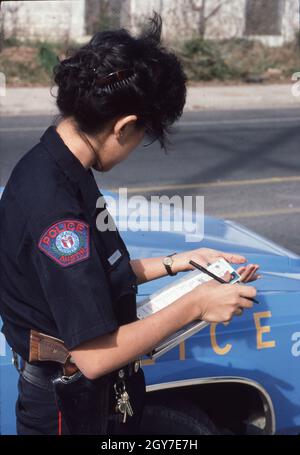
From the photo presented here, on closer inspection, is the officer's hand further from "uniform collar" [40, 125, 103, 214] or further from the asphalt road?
the asphalt road

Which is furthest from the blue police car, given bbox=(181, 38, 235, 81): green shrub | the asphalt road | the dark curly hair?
bbox=(181, 38, 235, 81): green shrub

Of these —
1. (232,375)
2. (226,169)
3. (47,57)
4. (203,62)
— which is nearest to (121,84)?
(232,375)

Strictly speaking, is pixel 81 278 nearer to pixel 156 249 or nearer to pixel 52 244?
pixel 52 244

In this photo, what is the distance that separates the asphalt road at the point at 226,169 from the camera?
720 cm

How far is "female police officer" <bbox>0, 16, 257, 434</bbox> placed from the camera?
1.84m

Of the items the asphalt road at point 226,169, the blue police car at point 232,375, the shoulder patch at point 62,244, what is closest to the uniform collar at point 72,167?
the shoulder patch at point 62,244

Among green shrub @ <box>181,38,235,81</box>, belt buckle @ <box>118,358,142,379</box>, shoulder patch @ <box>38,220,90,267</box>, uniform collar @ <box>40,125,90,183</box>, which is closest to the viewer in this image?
shoulder patch @ <box>38,220,90,267</box>

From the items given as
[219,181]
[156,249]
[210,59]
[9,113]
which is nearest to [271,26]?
[210,59]

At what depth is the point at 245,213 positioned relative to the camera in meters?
7.17

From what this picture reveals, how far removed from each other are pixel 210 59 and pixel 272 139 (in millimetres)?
7645

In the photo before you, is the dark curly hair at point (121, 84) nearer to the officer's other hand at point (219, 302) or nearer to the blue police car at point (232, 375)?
the officer's other hand at point (219, 302)

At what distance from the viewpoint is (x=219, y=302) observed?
6.56 ft

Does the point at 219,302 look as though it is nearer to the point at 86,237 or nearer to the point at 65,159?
the point at 86,237

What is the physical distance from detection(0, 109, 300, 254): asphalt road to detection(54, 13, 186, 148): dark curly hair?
13.6ft
